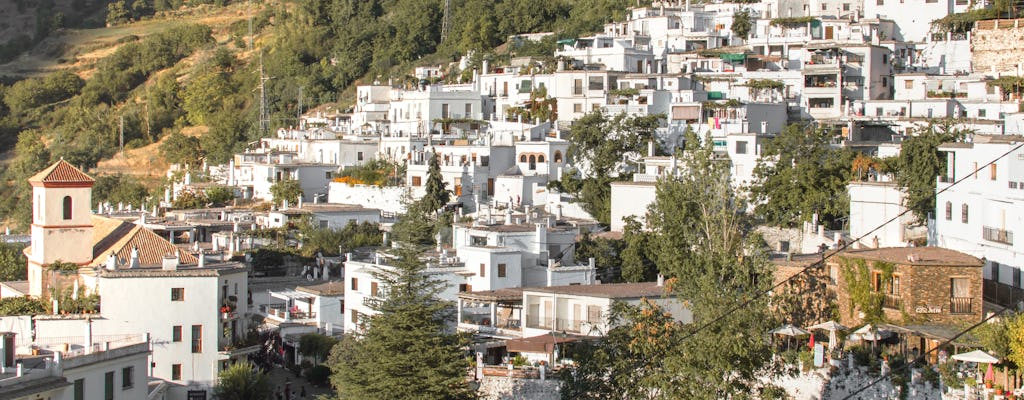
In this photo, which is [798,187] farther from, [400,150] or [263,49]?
[263,49]

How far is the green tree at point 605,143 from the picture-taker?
38875 millimetres

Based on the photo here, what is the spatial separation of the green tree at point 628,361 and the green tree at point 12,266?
19664mm

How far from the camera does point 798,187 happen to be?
1300 inches

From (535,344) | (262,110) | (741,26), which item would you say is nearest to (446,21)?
(262,110)

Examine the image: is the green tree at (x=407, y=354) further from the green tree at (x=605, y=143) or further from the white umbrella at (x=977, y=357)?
the green tree at (x=605, y=143)

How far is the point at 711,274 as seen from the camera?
2266 centimetres

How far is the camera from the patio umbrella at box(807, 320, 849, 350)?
72.9ft

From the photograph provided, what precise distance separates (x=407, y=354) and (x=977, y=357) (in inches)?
350

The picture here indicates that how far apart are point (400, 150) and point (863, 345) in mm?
25553

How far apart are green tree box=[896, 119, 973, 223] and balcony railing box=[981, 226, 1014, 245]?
2.78 m

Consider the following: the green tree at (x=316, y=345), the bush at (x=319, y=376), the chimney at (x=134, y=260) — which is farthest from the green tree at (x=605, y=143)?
the chimney at (x=134, y=260)

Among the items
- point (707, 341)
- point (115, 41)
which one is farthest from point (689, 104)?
point (115, 41)

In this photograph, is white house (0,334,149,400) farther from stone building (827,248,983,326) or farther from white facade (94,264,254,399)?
stone building (827,248,983,326)

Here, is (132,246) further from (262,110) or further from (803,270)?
(262,110)
